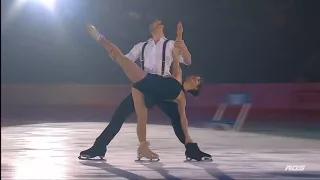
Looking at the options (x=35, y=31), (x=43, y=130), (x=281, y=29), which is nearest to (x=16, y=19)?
(x=35, y=31)

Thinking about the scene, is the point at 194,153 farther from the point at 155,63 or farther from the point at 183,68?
the point at 183,68

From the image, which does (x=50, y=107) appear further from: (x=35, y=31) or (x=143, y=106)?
(x=143, y=106)

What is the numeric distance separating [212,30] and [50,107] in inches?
328

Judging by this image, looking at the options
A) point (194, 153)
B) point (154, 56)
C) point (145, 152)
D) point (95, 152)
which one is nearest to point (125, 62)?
point (154, 56)

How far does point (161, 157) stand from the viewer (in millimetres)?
11633

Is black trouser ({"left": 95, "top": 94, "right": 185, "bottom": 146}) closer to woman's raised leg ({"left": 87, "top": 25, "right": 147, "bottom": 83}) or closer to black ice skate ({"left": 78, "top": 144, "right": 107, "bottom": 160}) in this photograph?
black ice skate ({"left": 78, "top": 144, "right": 107, "bottom": 160})

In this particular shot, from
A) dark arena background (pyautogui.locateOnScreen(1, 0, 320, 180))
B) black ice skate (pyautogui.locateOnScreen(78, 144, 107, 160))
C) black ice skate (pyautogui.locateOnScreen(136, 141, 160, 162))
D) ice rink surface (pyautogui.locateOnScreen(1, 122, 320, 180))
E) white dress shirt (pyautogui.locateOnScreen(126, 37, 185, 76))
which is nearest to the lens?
ice rink surface (pyautogui.locateOnScreen(1, 122, 320, 180))

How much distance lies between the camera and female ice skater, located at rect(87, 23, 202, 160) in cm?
1021

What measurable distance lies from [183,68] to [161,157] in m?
19.7

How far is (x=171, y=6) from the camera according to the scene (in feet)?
111

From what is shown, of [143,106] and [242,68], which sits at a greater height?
[242,68]

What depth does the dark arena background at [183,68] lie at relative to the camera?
19.4 metres

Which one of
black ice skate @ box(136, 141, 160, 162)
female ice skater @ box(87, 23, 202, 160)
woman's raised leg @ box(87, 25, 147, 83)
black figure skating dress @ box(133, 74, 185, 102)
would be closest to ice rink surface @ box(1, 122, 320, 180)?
black ice skate @ box(136, 141, 160, 162)

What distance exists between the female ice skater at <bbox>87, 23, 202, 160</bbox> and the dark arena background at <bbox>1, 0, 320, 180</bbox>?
462 centimetres
